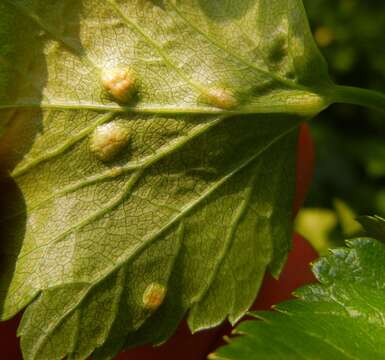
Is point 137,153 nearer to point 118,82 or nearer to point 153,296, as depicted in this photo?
point 118,82

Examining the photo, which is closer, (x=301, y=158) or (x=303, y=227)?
(x=301, y=158)

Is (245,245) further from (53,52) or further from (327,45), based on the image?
(327,45)

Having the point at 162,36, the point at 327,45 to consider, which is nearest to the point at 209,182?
the point at 162,36

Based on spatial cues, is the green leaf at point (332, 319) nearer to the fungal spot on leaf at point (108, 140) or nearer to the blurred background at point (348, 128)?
the fungal spot on leaf at point (108, 140)

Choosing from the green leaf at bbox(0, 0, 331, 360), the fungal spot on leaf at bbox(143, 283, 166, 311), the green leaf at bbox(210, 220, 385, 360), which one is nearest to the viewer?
the green leaf at bbox(210, 220, 385, 360)

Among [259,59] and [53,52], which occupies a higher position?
[53,52]

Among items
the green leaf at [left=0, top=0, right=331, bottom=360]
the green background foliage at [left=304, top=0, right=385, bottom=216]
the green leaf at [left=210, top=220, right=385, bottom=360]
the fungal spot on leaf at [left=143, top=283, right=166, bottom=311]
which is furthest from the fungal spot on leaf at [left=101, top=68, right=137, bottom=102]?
the green background foliage at [left=304, top=0, right=385, bottom=216]

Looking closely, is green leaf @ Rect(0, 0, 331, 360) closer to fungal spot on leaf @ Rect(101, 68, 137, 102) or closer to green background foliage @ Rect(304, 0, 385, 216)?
fungal spot on leaf @ Rect(101, 68, 137, 102)
